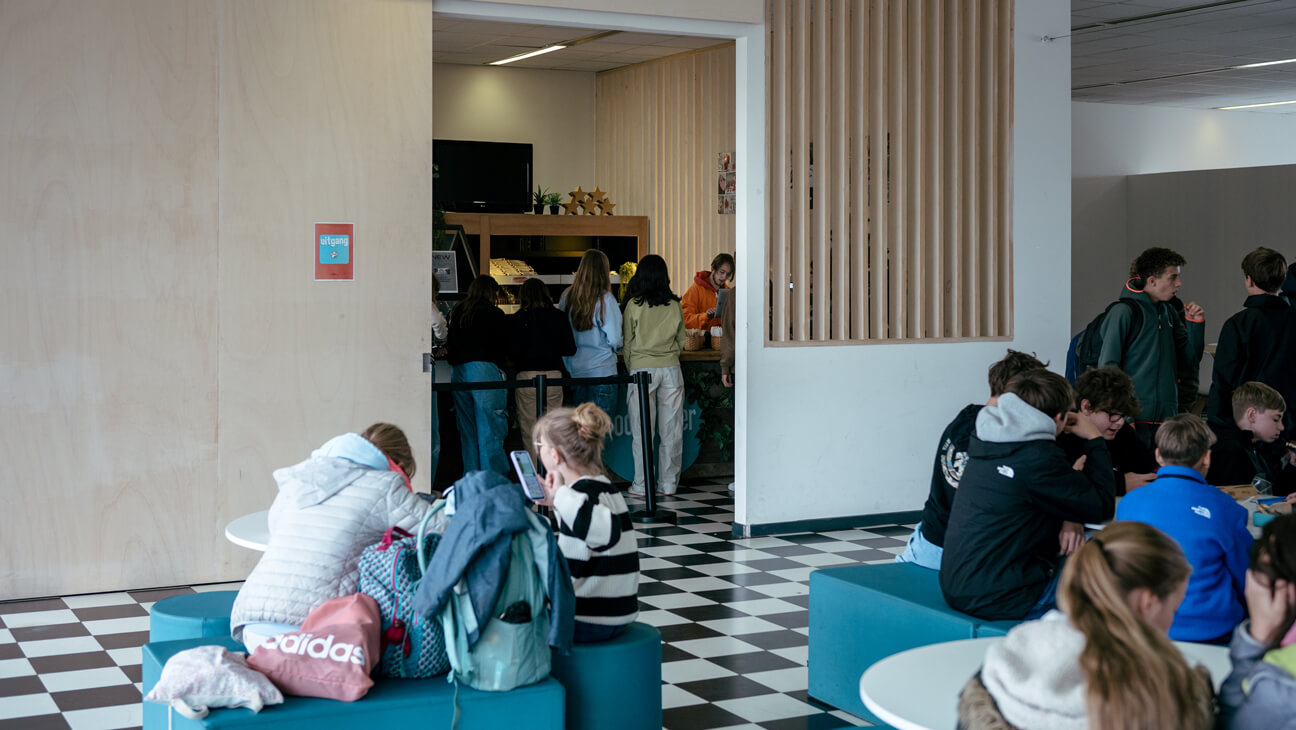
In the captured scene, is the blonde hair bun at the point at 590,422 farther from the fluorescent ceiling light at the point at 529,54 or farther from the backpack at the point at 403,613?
the fluorescent ceiling light at the point at 529,54

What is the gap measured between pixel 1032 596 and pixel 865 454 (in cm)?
407

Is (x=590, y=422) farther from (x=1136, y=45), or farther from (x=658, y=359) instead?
(x=1136, y=45)

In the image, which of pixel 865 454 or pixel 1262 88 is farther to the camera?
pixel 1262 88

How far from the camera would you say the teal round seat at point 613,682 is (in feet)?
12.2

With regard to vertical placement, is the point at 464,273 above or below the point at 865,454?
above

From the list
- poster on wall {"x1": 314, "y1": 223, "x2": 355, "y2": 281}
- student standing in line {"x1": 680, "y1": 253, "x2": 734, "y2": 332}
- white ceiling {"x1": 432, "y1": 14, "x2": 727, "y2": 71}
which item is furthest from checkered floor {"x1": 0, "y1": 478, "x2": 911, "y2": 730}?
white ceiling {"x1": 432, "y1": 14, "x2": 727, "y2": 71}

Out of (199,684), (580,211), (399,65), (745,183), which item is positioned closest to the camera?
(199,684)

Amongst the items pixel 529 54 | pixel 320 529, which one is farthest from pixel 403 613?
pixel 529 54

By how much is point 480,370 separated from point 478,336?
236 mm

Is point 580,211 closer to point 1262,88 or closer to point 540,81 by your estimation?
point 540,81

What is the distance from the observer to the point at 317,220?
6504 mm

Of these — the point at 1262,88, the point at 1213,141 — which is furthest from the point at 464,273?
the point at 1213,141

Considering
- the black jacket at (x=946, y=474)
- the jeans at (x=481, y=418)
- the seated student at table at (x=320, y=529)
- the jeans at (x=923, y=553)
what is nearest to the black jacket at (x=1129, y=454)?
the black jacket at (x=946, y=474)

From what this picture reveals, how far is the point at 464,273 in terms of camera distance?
1145cm
